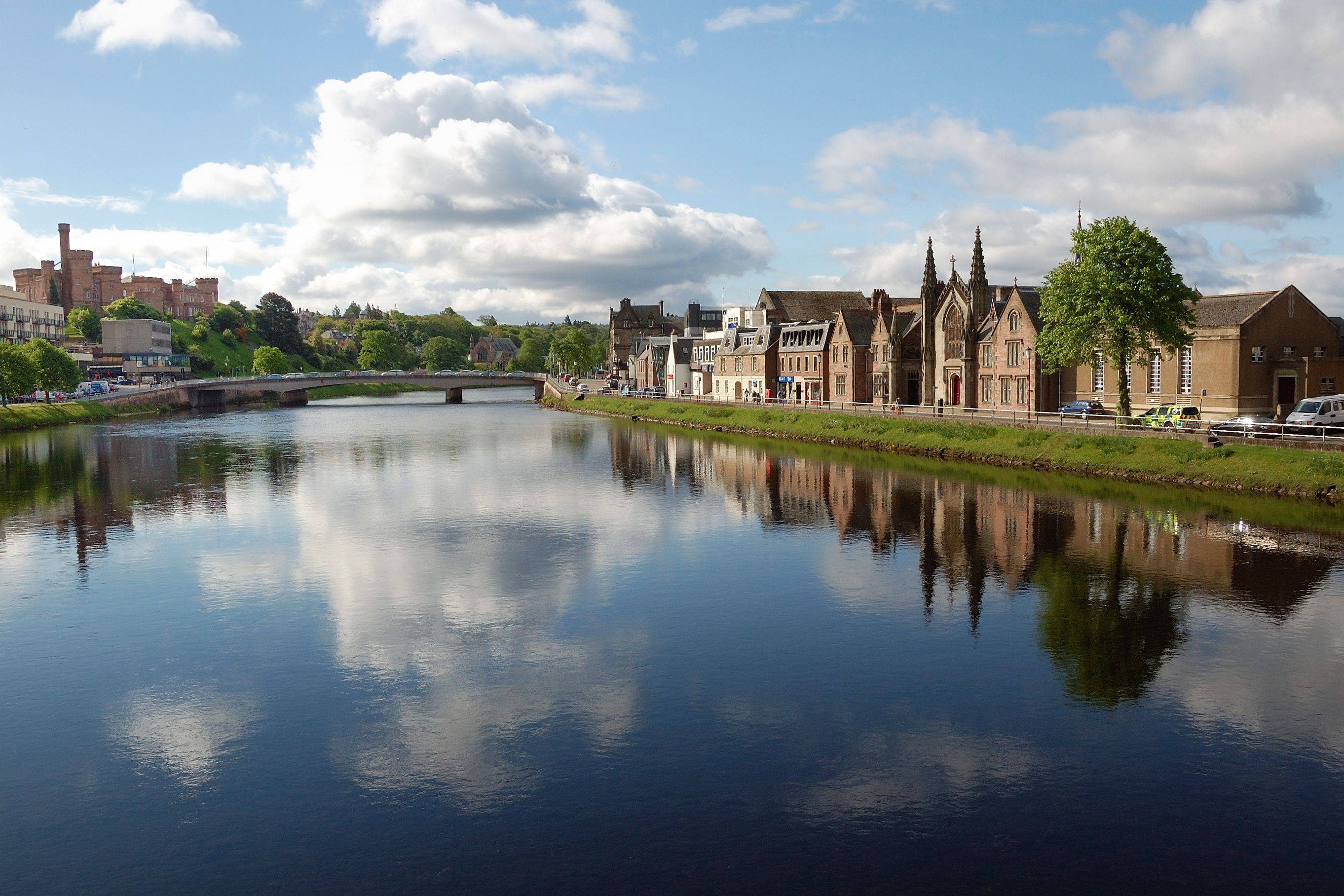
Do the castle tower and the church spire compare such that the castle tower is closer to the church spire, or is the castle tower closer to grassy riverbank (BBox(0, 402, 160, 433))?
the church spire

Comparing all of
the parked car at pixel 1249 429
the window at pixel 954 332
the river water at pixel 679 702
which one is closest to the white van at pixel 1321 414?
the parked car at pixel 1249 429

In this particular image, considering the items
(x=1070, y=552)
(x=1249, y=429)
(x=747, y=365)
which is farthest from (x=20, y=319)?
(x=1249, y=429)

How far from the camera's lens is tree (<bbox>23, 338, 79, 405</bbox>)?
130 metres

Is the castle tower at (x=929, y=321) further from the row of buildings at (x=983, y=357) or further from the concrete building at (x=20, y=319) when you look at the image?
the concrete building at (x=20, y=319)

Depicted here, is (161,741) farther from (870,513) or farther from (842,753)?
(870,513)

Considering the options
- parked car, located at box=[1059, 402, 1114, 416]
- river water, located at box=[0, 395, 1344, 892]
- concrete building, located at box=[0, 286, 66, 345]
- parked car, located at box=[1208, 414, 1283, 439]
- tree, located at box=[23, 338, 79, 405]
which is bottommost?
river water, located at box=[0, 395, 1344, 892]

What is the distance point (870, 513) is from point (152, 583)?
32901 millimetres

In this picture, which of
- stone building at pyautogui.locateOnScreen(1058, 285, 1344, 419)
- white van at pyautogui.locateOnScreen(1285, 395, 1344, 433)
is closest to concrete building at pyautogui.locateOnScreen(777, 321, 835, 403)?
stone building at pyautogui.locateOnScreen(1058, 285, 1344, 419)

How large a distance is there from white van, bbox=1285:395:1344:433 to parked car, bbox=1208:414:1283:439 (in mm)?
999

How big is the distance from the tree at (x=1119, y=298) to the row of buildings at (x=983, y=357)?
2.02 m

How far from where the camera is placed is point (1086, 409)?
76.8 meters

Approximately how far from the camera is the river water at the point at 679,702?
16.8m

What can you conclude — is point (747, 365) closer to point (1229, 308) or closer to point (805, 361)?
point (805, 361)

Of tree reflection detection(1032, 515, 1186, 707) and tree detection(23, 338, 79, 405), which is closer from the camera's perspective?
tree reflection detection(1032, 515, 1186, 707)
